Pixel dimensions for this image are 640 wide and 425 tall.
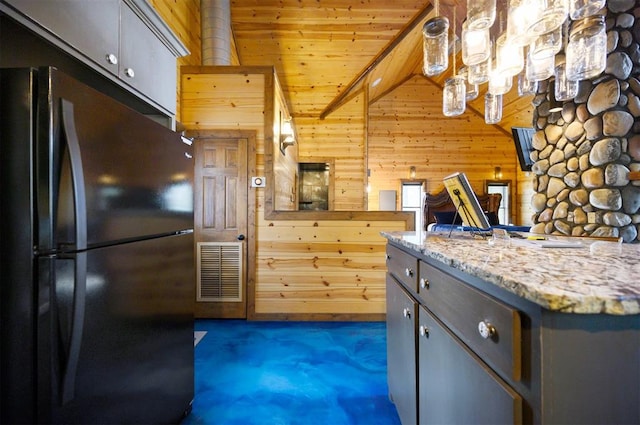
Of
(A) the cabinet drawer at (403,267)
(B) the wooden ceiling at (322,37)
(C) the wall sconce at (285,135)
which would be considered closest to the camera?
(A) the cabinet drawer at (403,267)

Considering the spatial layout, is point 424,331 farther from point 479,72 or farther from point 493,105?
point 493,105

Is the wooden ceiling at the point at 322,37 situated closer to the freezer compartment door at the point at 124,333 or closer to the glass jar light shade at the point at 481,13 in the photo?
the glass jar light shade at the point at 481,13

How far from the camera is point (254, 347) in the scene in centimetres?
244

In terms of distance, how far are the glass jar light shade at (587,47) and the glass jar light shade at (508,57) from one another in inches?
11.2

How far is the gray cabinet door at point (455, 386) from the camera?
0.62m

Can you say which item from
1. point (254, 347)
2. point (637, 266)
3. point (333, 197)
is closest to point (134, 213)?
point (637, 266)

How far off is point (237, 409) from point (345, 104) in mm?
5352

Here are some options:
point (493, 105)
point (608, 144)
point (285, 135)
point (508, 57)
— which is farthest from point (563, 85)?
point (285, 135)

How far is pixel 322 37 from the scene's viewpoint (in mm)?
4258

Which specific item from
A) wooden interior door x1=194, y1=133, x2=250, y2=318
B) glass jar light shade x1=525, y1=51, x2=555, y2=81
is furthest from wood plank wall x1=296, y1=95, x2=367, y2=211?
glass jar light shade x1=525, y1=51, x2=555, y2=81

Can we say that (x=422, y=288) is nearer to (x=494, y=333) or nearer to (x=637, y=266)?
(x=494, y=333)

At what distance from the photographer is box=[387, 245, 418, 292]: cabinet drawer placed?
46.9 inches

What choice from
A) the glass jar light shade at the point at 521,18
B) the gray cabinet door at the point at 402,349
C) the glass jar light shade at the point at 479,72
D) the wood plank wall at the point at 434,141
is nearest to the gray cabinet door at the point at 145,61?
the gray cabinet door at the point at 402,349

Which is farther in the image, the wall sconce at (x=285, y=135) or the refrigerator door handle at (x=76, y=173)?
the wall sconce at (x=285, y=135)
